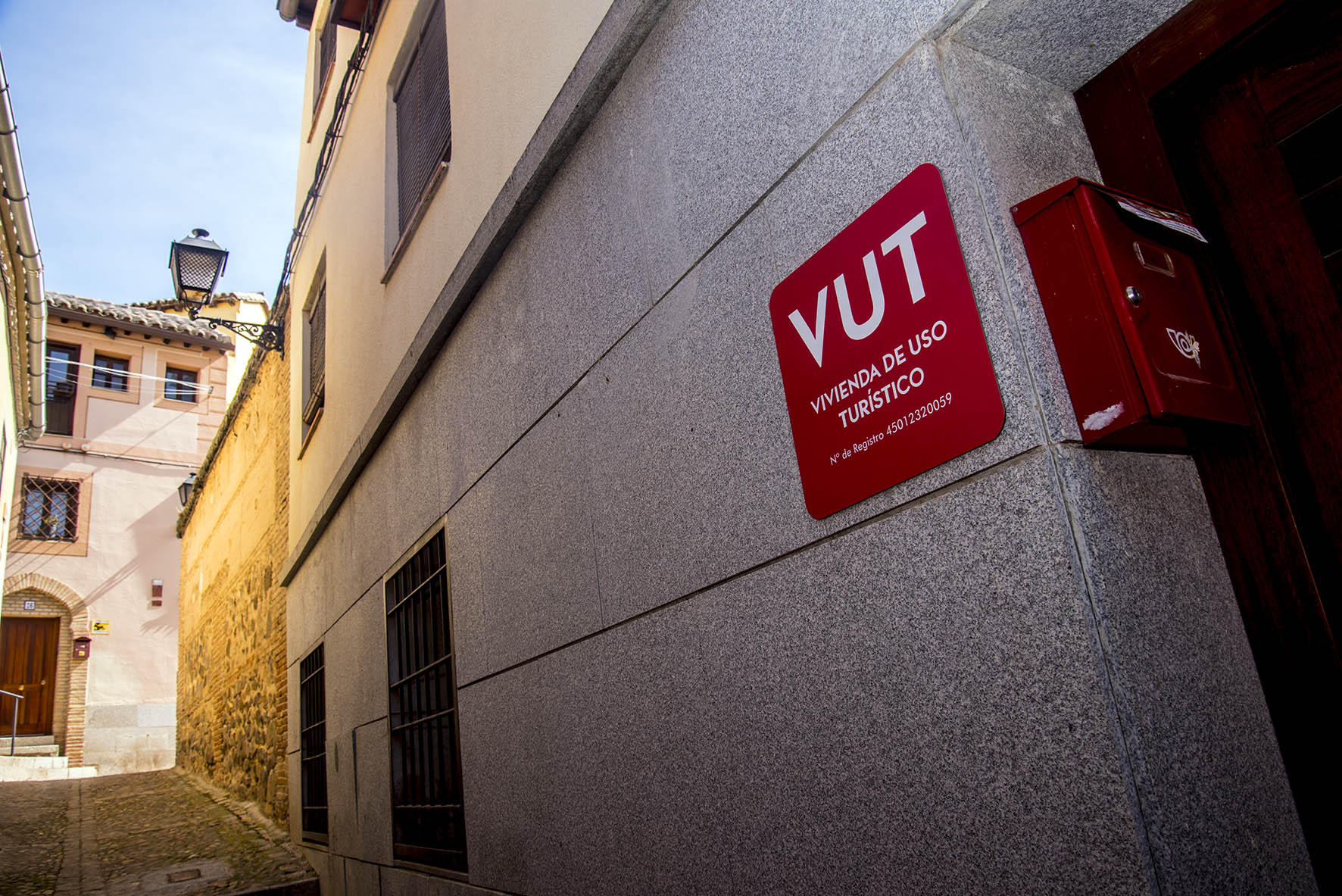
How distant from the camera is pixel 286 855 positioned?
7758 millimetres

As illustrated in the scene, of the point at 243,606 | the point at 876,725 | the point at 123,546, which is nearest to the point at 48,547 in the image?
the point at 123,546

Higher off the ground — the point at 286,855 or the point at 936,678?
the point at 936,678

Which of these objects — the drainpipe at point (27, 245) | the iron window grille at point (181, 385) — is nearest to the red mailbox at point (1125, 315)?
the drainpipe at point (27, 245)

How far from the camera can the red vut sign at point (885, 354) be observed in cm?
170

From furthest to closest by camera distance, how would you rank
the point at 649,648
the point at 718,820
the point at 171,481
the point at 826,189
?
the point at 171,481
the point at 649,648
the point at 718,820
the point at 826,189

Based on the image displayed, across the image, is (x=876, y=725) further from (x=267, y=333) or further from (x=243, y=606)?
(x=243, y=606)

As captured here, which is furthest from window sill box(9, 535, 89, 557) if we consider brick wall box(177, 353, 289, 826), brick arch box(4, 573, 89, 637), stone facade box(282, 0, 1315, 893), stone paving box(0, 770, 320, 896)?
stone facade box(282, 0, 1315, 893)

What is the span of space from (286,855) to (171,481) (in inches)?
670

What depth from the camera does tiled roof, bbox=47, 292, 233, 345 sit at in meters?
→ 20.6

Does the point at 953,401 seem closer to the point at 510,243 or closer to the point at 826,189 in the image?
the point at 826,189

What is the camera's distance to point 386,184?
5973mm

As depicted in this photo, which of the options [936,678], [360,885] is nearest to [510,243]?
[936,678]

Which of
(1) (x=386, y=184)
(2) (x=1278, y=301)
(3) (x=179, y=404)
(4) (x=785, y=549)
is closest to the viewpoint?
(2) (x=1278, y=301)

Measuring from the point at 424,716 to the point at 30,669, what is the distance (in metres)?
19.3
